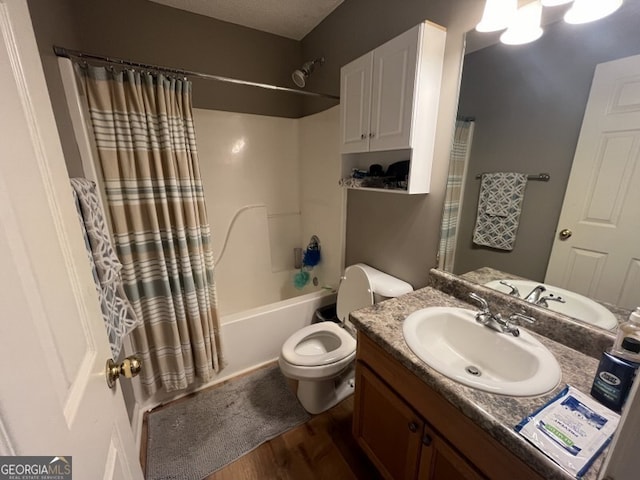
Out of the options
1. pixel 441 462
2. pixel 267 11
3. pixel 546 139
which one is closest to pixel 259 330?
pixel 441 462

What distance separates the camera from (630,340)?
2.18 feet

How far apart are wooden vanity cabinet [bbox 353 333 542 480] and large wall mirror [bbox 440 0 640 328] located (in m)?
0.63

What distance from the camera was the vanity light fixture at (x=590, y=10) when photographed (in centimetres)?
79

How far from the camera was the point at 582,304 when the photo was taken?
935 millimetres

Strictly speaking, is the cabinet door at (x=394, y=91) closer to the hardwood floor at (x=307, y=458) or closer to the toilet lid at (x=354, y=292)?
the toilet lid at (x=354, y=292)

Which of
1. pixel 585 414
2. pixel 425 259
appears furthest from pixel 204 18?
pixel 585 414

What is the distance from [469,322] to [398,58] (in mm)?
1197

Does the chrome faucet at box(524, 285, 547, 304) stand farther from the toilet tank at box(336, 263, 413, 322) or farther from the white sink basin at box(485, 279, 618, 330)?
the toilet tank at box(336, 263, 413, 322)

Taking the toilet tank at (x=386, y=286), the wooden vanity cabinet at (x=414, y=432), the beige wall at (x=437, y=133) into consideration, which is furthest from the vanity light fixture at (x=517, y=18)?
the wooden vanity cabinet at (x=414, y=432)

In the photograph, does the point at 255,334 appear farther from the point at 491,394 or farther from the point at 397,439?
the point at 491,394

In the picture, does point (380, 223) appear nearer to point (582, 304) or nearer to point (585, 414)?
point (582, 304)

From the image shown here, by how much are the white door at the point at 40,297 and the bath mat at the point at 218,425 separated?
931 millimetres

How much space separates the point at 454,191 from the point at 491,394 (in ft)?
2.86

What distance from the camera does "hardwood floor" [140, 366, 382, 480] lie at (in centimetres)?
127
